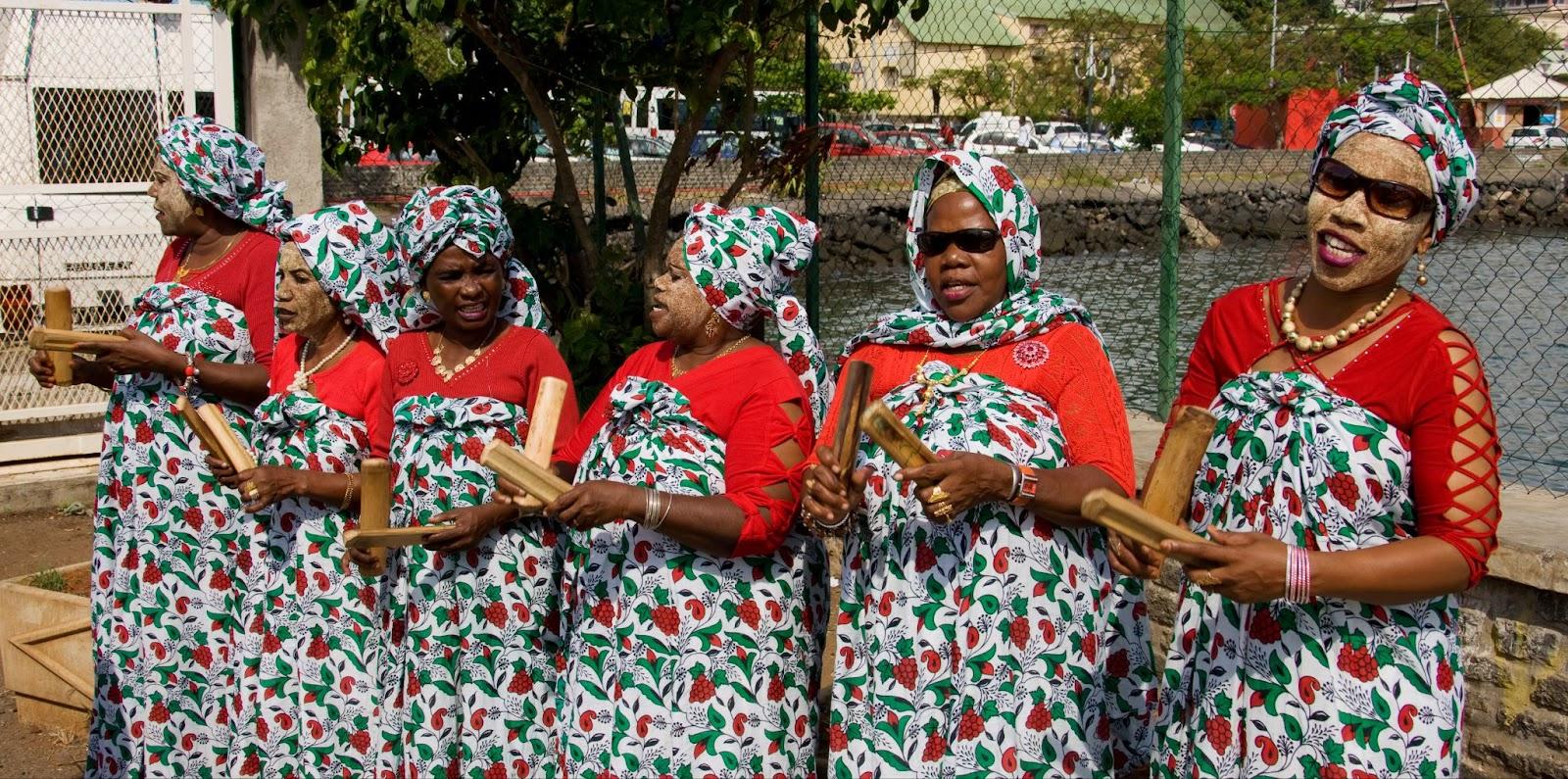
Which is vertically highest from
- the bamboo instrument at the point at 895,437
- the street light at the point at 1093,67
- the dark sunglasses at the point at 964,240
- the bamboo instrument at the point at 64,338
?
the street light at the point at 1093,67

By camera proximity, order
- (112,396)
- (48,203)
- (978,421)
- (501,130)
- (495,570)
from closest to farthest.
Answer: (978,421), (495,570), (112,396), (501,130), (48,203)

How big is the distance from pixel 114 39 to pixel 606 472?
7.04 meters

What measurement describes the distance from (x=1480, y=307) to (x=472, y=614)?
3938mm

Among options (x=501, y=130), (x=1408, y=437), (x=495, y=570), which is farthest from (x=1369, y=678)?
(x=501, y=130)

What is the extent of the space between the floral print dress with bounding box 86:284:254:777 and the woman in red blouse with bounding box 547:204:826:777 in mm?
1759

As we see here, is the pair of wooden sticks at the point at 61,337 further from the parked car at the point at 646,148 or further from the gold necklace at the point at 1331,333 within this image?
the parked car at the point at 646,148

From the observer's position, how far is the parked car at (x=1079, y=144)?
6.48 m

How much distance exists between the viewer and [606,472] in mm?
3564

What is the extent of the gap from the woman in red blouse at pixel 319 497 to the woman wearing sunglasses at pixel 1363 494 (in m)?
2.31

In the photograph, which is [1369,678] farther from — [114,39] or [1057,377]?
[114,39]

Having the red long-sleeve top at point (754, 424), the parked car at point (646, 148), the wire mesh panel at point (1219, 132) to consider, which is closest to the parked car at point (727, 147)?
the wire mesh panel at point (1219, 132)

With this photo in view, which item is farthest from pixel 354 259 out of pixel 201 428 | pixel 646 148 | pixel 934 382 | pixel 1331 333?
pixel 646 148

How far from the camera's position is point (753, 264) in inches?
138

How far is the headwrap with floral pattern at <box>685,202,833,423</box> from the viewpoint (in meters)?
3.51
